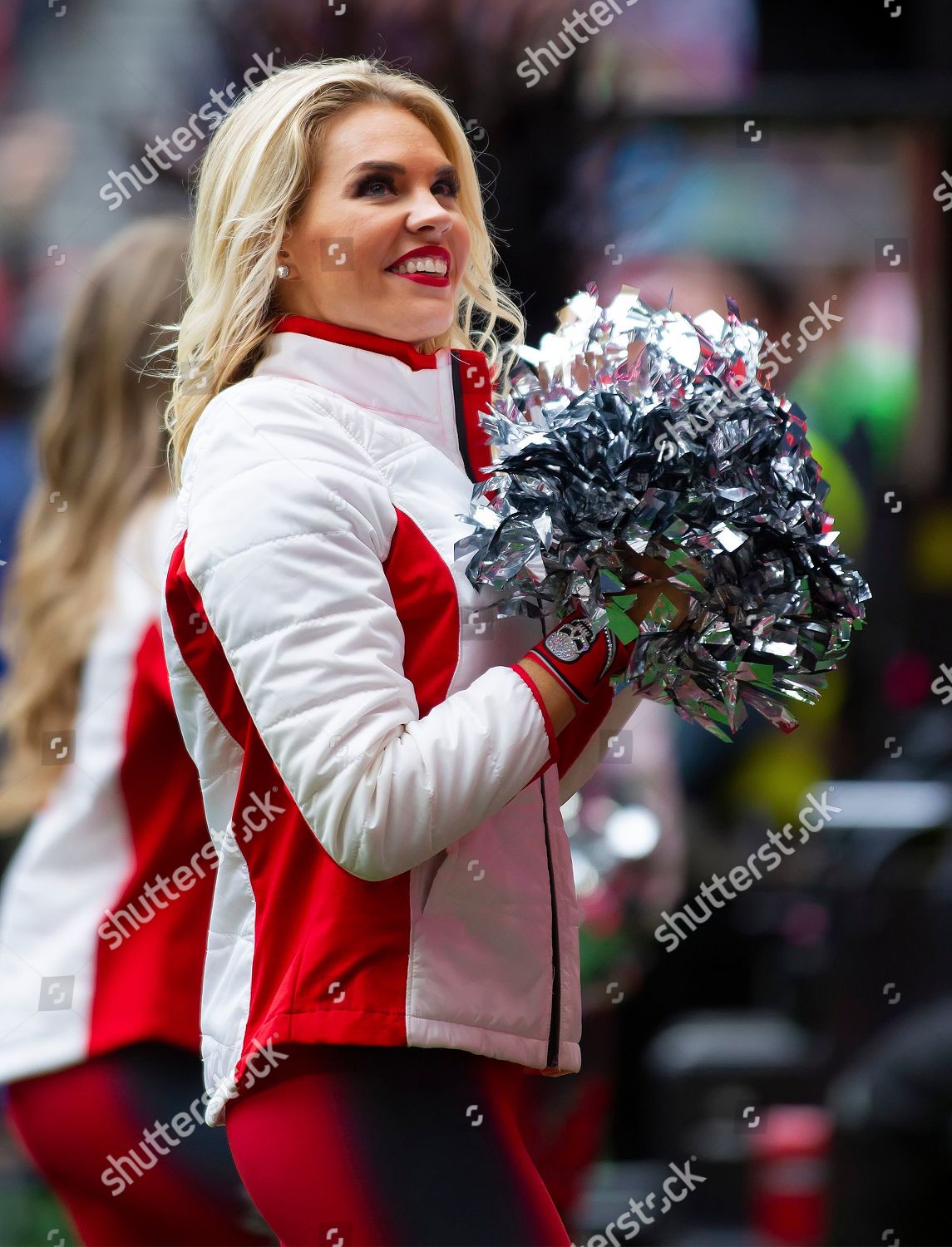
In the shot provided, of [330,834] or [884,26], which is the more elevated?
[330,834]

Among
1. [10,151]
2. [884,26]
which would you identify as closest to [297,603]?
[10,151]

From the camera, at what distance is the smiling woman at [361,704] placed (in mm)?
1812

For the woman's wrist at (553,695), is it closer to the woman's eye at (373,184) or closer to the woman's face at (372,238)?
the woman's face at (372,238)

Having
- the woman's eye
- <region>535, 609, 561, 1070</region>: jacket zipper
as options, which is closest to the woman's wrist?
<region>535, 609, 561, 1070</region>: jacket zipper

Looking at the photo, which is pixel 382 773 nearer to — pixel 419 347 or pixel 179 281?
pixel 419 347

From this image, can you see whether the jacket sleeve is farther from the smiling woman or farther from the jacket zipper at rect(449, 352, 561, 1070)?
the jacket zipper at rect(449, 352, 561, 1070)

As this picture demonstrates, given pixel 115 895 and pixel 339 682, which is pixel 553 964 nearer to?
pixel 339 682

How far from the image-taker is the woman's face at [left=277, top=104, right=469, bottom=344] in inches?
80.8

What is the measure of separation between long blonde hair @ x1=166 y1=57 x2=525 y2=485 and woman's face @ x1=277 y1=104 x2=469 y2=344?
0.08 feet

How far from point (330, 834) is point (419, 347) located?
0.66 metres

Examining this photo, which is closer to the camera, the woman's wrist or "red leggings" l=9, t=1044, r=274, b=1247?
the woman's wrist

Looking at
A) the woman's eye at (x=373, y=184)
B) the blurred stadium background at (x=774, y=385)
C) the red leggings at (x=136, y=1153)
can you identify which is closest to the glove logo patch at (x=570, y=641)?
the woman's eye at (x=373, y=184)

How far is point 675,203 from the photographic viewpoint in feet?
20.4

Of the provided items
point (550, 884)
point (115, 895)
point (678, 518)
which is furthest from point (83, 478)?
point (678, 518)
